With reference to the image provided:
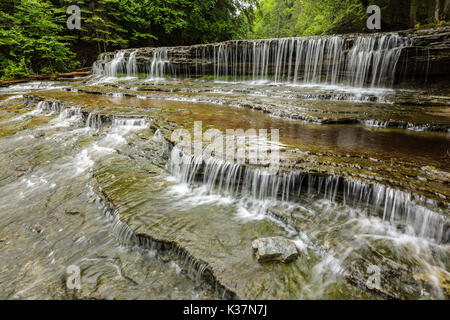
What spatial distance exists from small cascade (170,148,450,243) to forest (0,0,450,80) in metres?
13.4

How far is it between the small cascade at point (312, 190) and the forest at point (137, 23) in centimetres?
1340

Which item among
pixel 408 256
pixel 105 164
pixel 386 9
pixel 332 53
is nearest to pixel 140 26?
pixel 332 53

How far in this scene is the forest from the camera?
13.8m

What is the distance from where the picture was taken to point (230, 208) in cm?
339

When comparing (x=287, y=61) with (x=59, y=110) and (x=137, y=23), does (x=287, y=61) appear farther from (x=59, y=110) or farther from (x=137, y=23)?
(x=137, y=23)

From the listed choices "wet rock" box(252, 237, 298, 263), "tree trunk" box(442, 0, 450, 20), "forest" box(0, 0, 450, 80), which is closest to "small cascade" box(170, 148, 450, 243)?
"wet rock" box(252, 237, 298, 263)

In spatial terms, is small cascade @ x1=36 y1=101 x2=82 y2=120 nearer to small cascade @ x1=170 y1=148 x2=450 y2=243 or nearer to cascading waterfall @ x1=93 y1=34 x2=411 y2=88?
small cascade @ x1=170 y1=148 x2=450 y2=243

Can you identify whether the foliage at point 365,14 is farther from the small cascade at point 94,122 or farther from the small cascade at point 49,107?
the small cascade at point 49,107

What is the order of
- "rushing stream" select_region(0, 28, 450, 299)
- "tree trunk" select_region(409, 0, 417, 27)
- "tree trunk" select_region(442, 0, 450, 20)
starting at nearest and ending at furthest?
1. "rushing stream" select_region(0, 28, 450, 299)
2. "tree trunk" select_region(442, 0, 450, 20)
3. "tree trunk" select_region(409, 0, 417, 27)

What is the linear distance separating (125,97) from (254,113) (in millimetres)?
6518

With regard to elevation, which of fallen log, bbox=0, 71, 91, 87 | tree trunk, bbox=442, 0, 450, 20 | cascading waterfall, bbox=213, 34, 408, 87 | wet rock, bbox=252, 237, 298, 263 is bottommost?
wet rock, bbox=252, 237, 298, 263

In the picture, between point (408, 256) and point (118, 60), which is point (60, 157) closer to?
point (408, 256)

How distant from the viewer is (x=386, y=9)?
44.8 ft

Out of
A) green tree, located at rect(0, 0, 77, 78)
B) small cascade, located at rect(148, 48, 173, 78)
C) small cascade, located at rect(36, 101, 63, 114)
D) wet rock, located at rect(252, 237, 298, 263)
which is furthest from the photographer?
small cascade, located at rect(148, 48, 173, 78)
